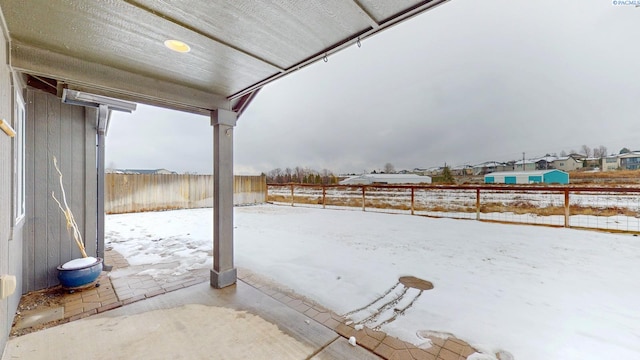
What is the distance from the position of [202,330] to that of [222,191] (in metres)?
1.32

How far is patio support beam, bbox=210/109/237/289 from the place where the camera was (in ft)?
8.44

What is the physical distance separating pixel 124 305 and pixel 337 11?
3021 millimetres

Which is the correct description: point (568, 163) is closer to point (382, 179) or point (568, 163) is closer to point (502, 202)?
point (502, 202)

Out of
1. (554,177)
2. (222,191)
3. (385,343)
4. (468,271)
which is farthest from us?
(554,177)

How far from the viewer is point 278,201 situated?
11914mm

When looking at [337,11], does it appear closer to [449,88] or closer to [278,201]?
[278,201]

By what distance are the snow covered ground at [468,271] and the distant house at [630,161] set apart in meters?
2.64

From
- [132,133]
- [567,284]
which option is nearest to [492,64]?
[567,284]

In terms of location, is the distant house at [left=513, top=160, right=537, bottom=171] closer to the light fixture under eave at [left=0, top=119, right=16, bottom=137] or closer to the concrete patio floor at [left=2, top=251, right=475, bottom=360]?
the concrete patio floor at [left=2, top=251, right=475, bottom=360]

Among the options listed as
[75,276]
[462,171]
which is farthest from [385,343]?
[462,171]

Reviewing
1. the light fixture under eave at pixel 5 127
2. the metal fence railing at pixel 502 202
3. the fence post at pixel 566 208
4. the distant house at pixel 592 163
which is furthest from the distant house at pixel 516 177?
the light fixture under eave at pixel 5 127

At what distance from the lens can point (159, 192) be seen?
8891 millimetres

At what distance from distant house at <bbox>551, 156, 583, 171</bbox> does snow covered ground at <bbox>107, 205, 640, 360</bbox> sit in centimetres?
341

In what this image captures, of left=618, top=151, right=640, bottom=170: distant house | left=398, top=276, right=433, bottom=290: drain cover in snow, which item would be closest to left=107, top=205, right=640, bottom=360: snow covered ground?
left=398, top=276, right=433, bottom=290: drain cover in snow
